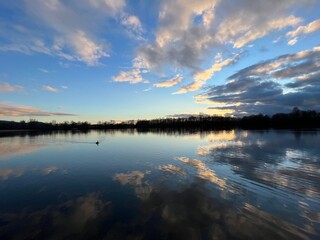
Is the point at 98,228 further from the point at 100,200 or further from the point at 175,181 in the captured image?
the point at 175,181

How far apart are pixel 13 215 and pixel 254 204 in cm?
1073

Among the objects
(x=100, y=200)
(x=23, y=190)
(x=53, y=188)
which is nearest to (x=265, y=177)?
(x=100, y=200)

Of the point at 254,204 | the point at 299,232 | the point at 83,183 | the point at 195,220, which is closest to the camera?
the point at 299,232

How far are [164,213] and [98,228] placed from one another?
2789 mm

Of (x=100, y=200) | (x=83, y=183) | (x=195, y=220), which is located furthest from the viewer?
(x=83, y=183)

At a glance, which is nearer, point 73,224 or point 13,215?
point 73,224

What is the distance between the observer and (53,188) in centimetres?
1370

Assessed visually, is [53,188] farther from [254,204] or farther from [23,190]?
[254,204]

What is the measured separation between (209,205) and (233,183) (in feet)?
13.3

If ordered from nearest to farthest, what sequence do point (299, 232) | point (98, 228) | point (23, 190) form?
point (299, 232)
point (98, 228)
point (23, 190)

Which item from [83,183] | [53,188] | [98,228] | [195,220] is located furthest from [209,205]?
[53,188]

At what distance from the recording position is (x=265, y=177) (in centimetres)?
1492

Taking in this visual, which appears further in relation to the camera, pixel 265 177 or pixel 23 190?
pixel 265 177

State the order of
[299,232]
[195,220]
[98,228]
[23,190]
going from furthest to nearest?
1. [23,190]
2. [195,220]
3. [98,228]
4. [299,232]
